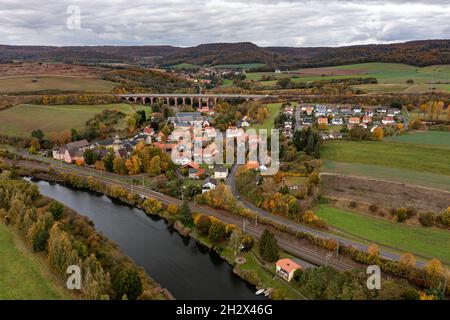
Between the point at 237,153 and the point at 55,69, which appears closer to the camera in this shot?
the point at 237,153

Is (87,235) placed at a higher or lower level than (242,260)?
higher

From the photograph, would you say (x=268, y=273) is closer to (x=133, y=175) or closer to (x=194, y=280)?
(x=194, y=280)

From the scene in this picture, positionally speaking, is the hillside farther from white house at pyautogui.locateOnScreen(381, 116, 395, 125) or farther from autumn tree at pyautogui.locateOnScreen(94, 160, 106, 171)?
autumn tree at pyautogui.locateOnScreen(94, 160, 106, 171)

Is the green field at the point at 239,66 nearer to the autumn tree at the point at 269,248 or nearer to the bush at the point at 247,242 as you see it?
the bush at the point at 247,242

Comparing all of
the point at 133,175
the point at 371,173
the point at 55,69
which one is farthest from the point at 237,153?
the point at 55,69

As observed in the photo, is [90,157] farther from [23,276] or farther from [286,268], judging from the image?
[286,268]

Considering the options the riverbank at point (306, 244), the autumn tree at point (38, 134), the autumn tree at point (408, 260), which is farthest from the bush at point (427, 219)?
the autumn tree at point (38, 134)

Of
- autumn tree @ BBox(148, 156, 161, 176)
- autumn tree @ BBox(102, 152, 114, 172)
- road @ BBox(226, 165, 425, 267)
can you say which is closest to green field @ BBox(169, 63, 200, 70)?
autumn tree @ BBox(102, 152, 114, 172)
